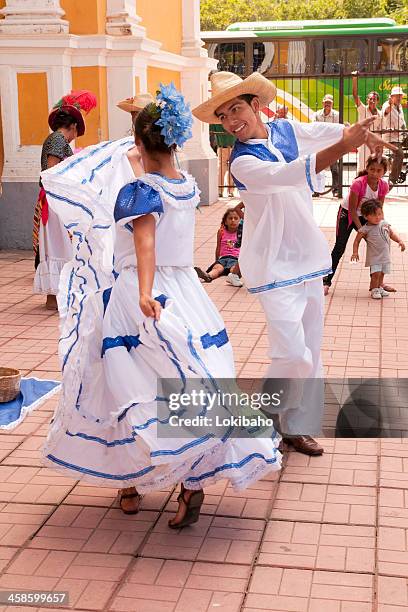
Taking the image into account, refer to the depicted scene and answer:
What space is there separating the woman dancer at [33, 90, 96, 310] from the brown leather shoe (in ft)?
12.6

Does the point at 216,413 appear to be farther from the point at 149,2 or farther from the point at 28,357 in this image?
the point at 149,2

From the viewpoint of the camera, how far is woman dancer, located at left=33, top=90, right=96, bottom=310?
26.6 ft

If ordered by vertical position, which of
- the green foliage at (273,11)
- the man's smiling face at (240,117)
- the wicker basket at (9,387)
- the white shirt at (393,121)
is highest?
the green foliage at (273,11)

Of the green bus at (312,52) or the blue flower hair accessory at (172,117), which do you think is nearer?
the blue flower hair accessory at (172,117)

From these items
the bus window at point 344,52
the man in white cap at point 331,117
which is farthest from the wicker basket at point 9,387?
the bus window at point 344,52

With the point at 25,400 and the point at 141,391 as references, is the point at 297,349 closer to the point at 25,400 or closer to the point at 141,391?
Answer: the point at 141,391

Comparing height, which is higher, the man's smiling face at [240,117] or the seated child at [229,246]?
the man's smiling face at [240,117]

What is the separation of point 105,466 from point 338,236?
18.7 ft

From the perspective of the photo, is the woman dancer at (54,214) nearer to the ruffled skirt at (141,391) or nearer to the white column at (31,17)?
the white column at (31,17)

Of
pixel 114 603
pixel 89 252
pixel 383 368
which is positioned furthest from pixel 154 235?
pixel 383 368

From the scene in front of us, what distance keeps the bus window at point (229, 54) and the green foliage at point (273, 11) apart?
24333mm

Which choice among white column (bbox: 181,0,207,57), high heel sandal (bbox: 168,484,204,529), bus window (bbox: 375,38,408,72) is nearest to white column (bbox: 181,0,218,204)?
white column (bbox: 181,0,207,57)

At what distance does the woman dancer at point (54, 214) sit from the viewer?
811 cm

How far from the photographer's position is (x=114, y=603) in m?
3.60
